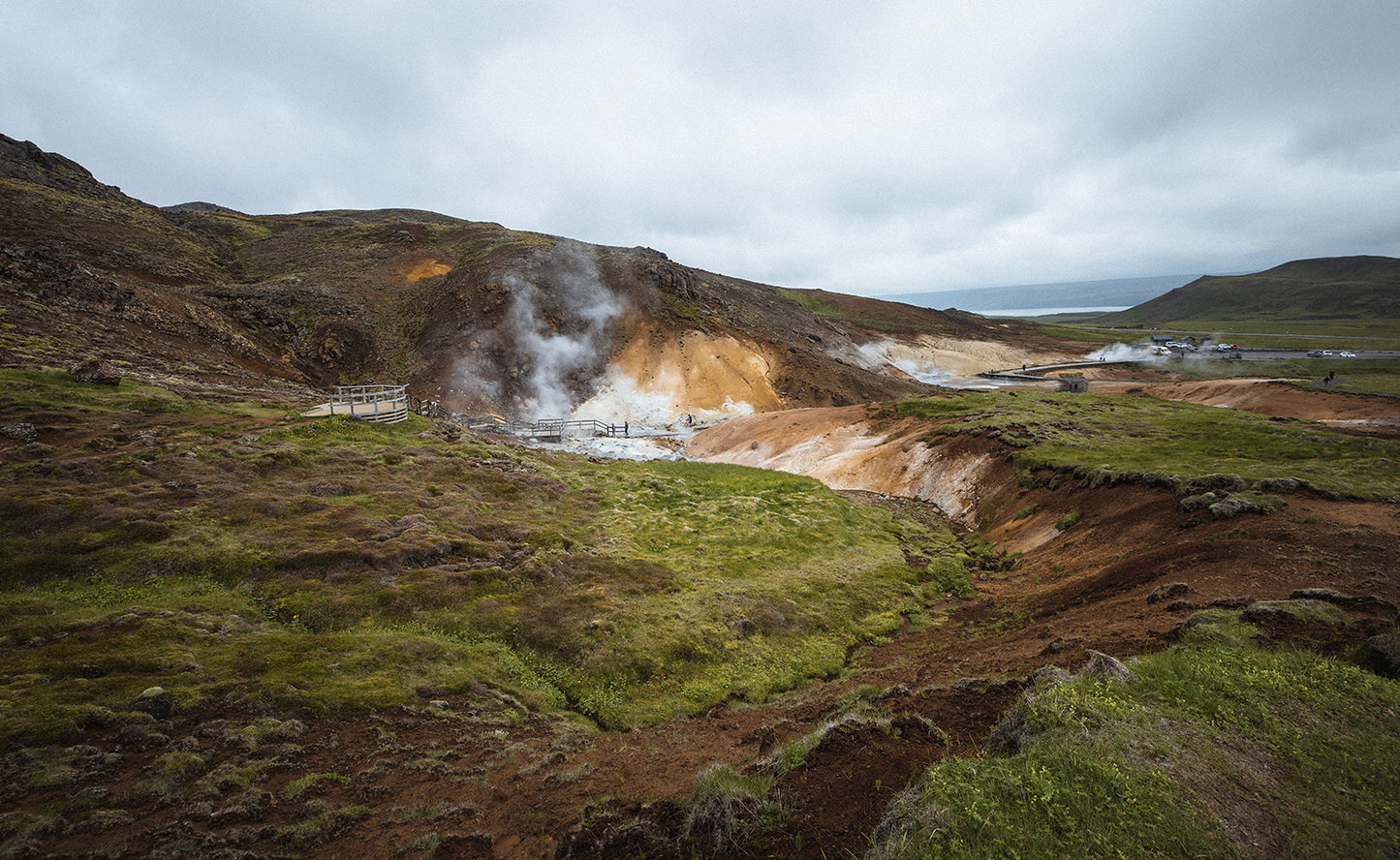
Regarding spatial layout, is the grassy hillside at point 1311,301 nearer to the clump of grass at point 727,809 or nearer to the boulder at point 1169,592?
the boulder at point 1169,592

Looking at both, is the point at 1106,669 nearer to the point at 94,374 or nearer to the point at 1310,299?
the point at 94,374

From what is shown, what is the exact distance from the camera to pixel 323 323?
5322 cm

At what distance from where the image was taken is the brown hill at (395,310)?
35.5m

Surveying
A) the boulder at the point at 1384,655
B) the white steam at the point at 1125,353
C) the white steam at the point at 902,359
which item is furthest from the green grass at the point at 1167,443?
the white steam at the point at 1125,353

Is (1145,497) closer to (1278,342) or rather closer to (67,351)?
(67,351)

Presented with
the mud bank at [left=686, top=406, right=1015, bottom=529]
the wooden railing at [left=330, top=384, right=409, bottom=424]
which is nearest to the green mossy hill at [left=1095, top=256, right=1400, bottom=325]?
the mud bank at [left=686, top=406, right=1015, bottom=529]

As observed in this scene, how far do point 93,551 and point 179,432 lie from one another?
9055mm

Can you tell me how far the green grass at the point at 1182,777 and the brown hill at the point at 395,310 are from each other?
3914 centimetres

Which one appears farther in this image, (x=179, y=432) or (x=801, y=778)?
(x=179, y=432)

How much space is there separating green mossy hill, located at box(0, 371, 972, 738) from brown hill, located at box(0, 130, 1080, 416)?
18.1 meters

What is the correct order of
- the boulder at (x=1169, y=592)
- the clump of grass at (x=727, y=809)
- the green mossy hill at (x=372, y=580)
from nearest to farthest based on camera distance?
the clump of grass at (x=727, y=809)
the green mossy hill at (x=372, y=580)
the boulder at (x=1169, y=592)

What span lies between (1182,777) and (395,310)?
2808 inches

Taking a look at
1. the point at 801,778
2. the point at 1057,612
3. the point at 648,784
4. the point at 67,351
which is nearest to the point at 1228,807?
the point at 801,778

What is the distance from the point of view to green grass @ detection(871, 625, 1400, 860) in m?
4.51
